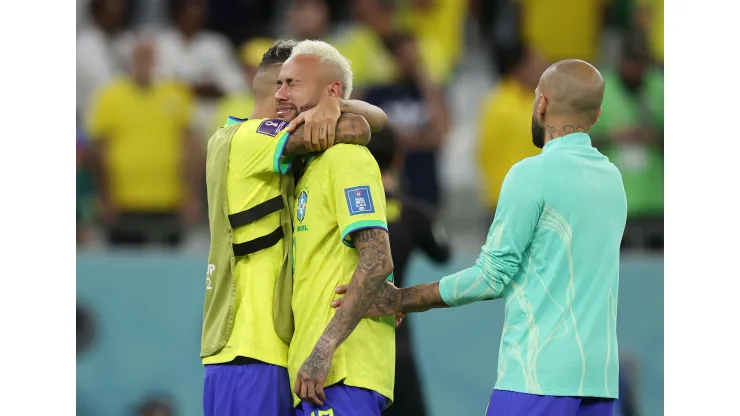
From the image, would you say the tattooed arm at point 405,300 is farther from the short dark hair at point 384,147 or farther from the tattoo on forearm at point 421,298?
the short dark hair at point 384,147

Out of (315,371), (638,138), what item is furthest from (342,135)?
(638,138)

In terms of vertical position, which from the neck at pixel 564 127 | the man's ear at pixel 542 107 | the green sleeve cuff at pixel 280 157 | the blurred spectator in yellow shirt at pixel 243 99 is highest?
the blurred spectator in yellow shirt at pixel 243 99

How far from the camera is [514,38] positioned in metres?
8.07

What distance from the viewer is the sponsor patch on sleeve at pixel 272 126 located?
3.31 metres

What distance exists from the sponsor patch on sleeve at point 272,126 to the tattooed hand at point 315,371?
2.54 ft

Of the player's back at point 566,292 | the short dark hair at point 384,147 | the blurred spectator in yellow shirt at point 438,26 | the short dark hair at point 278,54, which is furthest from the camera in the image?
the blurred spectator in yellow shirt at point 438,26

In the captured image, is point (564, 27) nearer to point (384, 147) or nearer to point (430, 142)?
point (430, 142)

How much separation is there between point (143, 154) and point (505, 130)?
2914mm

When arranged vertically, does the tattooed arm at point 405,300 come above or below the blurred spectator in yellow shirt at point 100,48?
below

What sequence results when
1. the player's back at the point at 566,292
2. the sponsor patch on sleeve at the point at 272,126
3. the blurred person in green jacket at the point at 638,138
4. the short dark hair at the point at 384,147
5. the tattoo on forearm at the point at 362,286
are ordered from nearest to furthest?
1. the player's back at the point at 566,292
2. the tattoo on forearm at the point at 362,286
3. the sponsor patch on sleeve at the point at 272,126
4. the short dark hair at the point at 384,147
5. the blurred person in green jacket at the point at 638,138

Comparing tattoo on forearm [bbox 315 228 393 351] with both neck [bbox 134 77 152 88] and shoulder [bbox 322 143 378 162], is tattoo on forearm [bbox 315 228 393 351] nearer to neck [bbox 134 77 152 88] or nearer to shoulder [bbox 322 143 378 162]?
shoulder [bbox 322 143 378 162]

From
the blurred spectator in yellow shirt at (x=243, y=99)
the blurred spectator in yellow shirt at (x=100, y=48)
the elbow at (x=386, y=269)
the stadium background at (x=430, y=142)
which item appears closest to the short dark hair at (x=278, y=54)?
the elbow at (x=386, y=269)

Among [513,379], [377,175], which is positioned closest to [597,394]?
[513,379]

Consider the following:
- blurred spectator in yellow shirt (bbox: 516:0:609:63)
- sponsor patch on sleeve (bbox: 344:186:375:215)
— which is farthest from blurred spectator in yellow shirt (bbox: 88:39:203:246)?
sponsor patch on sleeve (bbox: 344:186:375:215)
